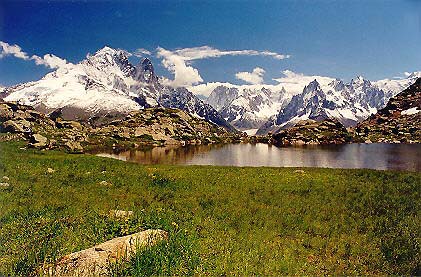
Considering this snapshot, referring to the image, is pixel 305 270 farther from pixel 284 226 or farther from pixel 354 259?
pixel 284 226

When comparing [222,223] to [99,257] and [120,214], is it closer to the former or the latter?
[120,214]

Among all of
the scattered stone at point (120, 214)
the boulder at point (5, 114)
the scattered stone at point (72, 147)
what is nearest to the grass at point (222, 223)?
the scattered stone at point (120, 214)

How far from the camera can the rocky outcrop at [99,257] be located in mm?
10773

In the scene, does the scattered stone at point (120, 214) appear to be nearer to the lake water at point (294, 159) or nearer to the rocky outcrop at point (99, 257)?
the rocky outcrop at point (99, 257)

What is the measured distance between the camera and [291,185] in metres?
32.1

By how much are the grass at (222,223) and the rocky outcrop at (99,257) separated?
44 cm

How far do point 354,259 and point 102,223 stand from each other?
12314mm

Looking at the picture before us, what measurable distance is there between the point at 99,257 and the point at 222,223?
938cm

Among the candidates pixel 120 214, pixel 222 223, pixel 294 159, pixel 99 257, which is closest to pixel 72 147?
pixel 294 159

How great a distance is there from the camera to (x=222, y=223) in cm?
1964

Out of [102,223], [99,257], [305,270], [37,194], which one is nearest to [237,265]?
[305,270]

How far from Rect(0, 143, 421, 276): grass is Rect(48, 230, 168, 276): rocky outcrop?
0.44 meters

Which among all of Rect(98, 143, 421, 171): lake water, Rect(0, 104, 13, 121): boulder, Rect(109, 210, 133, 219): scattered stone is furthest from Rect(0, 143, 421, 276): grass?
Rect(0, 104, 13, 121): boulder

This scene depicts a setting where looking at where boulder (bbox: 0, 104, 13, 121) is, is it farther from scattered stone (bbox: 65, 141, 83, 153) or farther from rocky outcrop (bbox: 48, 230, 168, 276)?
rocky outcrop (bbox: 48, 230, 168, 276)
